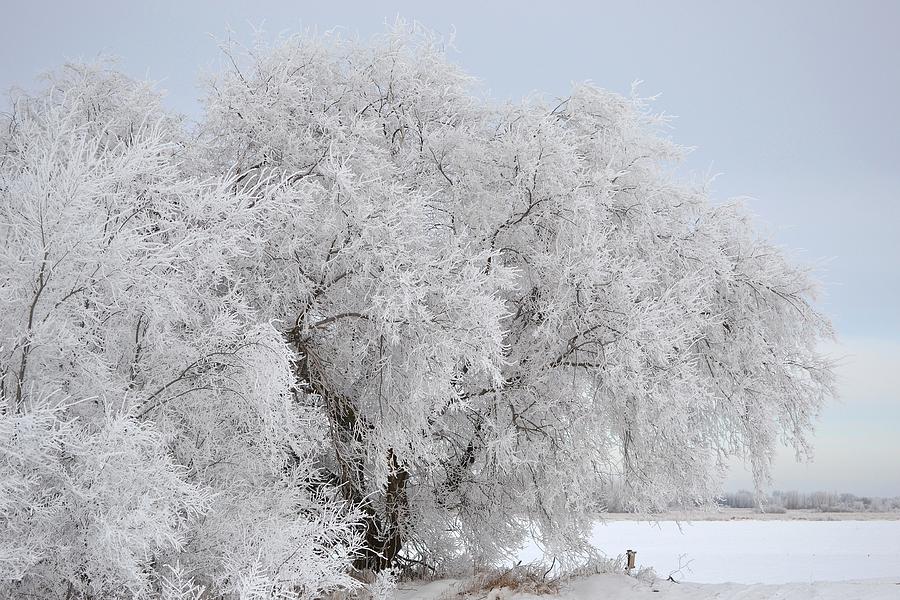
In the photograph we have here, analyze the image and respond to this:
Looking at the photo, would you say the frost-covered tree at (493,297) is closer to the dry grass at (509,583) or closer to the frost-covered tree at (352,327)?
the frost-covered tree at (352,327)

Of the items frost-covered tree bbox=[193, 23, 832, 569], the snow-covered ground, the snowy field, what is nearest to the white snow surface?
the snow-covered ground

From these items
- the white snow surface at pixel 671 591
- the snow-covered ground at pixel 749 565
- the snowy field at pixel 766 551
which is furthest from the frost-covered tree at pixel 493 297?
the snowy field at pixel 766 551

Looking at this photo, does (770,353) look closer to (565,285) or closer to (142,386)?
(565,285)

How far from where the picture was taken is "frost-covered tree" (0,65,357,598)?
690 cm

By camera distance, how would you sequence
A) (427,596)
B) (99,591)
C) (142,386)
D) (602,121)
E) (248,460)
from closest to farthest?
(99,591) → (142,386) → (248,460) → (427,596) → (602,121)

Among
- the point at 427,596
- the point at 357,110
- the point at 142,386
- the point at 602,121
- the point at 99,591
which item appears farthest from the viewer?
the point at 602,121

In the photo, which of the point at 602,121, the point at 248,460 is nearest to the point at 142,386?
the point at 248,460

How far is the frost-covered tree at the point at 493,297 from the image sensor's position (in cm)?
969

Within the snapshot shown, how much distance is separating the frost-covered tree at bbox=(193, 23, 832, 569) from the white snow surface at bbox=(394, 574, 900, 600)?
72 cm

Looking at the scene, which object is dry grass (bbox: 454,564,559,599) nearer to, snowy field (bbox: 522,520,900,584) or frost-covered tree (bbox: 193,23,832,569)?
frost-covered tree (bbox: 193,23,832,569)

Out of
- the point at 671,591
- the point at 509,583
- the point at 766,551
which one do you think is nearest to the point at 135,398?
the point at 509,583

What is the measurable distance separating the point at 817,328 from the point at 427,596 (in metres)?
6.75

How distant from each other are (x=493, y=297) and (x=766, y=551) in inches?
453

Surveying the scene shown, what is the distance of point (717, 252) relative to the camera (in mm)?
11945
